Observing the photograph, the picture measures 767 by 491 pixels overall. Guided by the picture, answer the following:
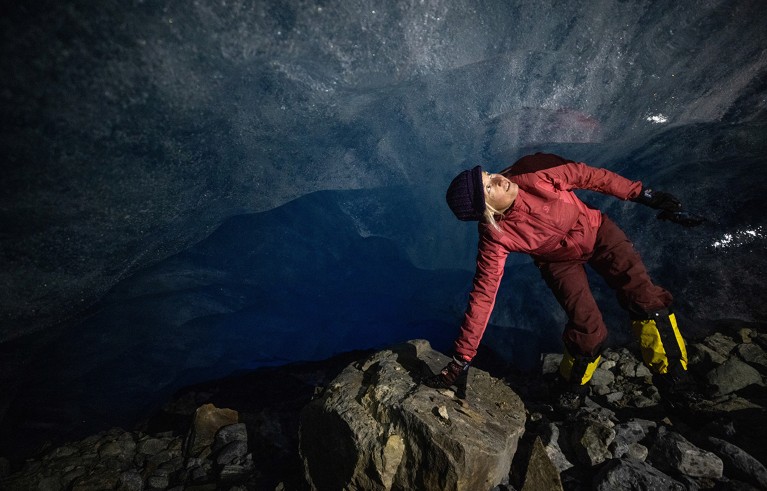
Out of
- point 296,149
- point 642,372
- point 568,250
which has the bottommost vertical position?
point 642,372

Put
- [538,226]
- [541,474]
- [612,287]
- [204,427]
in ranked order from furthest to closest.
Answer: [204,427] → [612,287] → [538,226] → [541,474]

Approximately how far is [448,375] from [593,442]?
107 cm

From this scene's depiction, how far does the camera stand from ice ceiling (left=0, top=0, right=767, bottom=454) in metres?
1.92

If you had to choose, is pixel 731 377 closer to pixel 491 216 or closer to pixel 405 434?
pixel 491 216

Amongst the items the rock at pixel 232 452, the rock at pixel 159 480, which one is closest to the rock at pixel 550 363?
the rock at pixel 232 452

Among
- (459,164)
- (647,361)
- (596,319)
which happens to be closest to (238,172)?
(459,164)

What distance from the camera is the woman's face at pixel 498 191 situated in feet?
6.13

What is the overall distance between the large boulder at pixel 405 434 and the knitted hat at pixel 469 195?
119 cm

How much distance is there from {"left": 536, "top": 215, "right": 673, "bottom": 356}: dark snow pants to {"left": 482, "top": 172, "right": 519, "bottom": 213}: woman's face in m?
0.80

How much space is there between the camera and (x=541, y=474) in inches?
74.6

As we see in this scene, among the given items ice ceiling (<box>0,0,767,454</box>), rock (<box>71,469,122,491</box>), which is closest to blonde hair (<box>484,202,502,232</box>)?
ice ceiling (<box>0,0,767,454</box>)

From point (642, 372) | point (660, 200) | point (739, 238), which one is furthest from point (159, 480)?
point (739, 238)

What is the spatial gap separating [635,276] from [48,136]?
3985 millimetres

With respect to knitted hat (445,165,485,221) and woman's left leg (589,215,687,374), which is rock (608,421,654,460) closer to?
woman's left leg (589,215,687,374)
